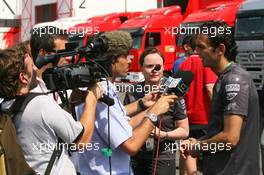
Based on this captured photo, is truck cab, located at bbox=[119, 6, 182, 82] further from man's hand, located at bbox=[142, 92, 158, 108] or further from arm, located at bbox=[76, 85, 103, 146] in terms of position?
arm, located at bbox=[76, 85, 103, 146]

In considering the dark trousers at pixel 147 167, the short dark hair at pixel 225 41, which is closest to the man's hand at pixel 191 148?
the short dark hair at pixel 225 41

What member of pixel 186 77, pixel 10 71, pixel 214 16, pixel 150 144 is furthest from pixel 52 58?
pixel 214 16

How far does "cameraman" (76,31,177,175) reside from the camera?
2564mm

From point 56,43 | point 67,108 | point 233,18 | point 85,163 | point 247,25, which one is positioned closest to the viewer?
point 67,108

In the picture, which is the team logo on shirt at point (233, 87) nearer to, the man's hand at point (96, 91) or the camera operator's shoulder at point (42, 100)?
the man's hand at point (96, 91)

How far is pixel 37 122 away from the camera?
2271mm

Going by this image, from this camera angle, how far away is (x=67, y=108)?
2.56 metres

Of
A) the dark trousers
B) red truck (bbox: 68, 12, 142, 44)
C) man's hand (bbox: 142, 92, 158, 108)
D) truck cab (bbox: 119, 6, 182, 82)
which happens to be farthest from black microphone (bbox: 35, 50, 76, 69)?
red truck (bbox: 68, 12, 142, 44)

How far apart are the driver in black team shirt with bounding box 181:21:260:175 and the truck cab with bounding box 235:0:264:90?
31.4ft

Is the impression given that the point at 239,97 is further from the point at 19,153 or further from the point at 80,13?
the point at 80,13

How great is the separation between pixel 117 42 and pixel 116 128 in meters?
0.46

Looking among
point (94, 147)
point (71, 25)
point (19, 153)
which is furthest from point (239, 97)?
point (71, 25)

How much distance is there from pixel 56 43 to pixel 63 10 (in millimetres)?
21948

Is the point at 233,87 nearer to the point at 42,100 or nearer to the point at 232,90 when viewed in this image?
the point at 232,90
